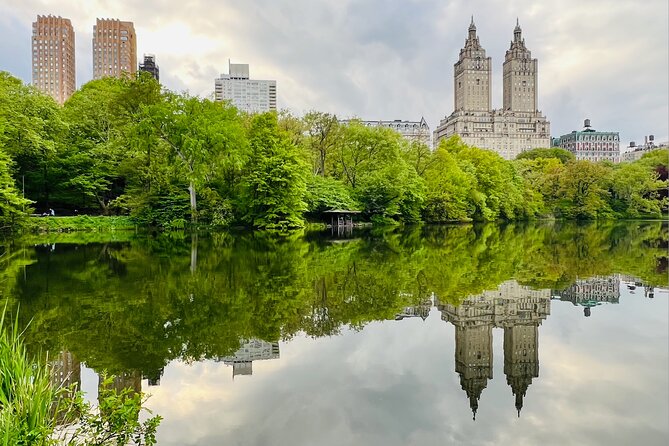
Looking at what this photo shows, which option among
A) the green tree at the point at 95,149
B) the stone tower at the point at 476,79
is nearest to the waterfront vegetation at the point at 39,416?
the green tree at the point at 95,149

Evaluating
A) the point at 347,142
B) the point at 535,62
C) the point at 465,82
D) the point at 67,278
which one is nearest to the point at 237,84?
the point at 465,82

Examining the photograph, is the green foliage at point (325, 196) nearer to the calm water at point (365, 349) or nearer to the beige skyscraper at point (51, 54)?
the calm water at point (365, 349)

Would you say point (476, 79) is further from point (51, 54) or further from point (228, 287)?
point (228, 287)

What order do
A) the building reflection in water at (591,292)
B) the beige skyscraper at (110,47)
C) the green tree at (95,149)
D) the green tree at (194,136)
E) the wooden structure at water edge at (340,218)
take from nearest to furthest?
the building reflection in water at (591,292), the green tree at (194,136), the green tree at (95,149), the wooden structure at water edge at (340,218), the beige skyscraper at (110,47)

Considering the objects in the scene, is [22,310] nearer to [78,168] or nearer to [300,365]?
[300,365]

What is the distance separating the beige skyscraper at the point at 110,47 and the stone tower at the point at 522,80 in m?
118

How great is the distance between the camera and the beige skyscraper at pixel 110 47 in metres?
137

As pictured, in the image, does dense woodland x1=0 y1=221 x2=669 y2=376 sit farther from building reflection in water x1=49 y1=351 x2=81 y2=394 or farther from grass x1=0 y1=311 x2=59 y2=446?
grass x1=0 y1=311 x2=59 y2=446

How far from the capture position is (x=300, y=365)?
6094 mm

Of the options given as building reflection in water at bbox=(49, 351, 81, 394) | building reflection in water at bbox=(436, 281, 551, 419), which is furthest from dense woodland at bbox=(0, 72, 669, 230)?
building reflection in water at bbox=(436, 281, 551, 419)

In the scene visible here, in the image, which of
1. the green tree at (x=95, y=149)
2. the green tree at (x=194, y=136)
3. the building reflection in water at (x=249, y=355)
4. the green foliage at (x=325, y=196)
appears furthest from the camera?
the green foliage at (x=325, y=196)

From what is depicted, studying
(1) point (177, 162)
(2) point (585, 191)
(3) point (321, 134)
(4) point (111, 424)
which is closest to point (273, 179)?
(1) point (177, 162)

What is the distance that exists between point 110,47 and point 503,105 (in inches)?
4962

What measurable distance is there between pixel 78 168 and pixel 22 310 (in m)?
28.6
